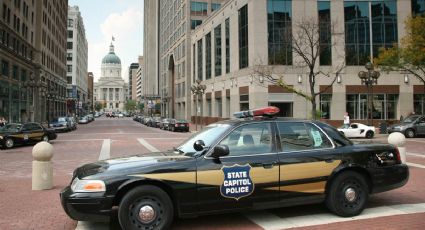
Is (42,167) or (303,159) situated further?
(42,167)

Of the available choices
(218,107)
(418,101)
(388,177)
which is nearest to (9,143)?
(388,177)

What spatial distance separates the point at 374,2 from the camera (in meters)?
40.8

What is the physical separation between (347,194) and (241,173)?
1895 millimetres

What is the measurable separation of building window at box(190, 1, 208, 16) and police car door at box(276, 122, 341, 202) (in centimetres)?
6736

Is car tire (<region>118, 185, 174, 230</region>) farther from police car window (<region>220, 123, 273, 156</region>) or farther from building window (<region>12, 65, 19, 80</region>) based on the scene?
building window (<region>12, 65, 19, 80</region>)

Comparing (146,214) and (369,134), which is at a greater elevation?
(369,134)

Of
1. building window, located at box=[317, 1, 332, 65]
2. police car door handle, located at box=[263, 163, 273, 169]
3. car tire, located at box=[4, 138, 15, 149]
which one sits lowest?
car tire, located at box=[4, 138, 15, 149]

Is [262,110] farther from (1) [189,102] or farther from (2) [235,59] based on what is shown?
(1) [189,102]

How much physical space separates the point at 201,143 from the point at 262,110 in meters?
1.23

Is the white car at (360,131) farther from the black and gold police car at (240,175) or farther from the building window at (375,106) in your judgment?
the black and gold police car at (240,175)

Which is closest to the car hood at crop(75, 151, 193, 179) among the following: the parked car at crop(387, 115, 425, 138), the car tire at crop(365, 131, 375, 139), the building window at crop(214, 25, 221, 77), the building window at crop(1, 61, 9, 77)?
the car tire at crop(365, 131, 375, 139)

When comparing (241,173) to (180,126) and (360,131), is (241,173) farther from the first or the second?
(180,126)

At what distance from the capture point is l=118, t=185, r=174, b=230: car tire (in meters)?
5.35

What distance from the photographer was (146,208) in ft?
17.7
